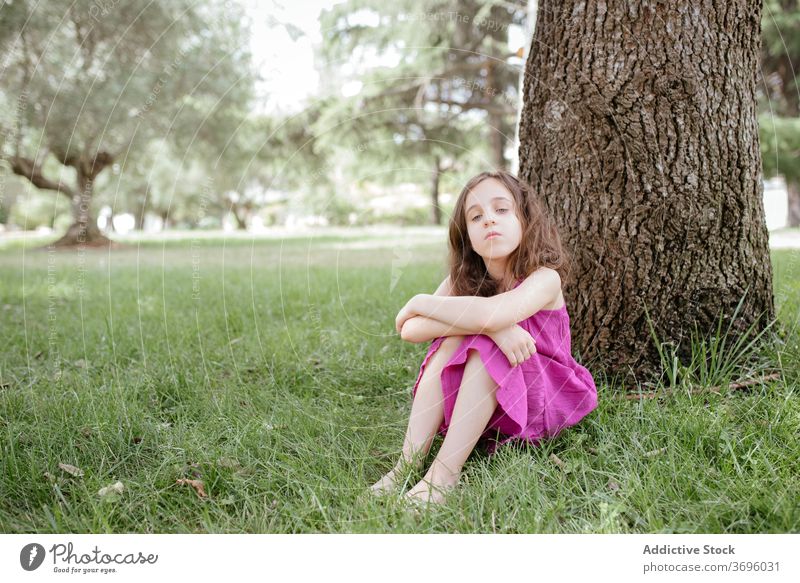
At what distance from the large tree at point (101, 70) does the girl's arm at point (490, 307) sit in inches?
243

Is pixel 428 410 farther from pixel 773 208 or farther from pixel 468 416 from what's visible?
pixel 773 208

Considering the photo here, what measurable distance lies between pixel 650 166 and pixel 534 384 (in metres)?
0.98

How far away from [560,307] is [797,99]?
1307cm

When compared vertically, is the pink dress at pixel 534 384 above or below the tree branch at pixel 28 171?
below

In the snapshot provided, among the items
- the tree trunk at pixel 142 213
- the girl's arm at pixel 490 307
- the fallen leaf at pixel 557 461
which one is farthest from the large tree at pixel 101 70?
the fallen leaf at pixel 557 461

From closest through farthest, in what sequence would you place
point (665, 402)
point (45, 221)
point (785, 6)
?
point (665, 402)
point (785, 6)
point (45, 221)

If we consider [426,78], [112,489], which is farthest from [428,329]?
[426,78]

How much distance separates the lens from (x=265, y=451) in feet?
6.46

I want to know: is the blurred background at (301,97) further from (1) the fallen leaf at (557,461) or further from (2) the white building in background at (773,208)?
(1) the fallen leaf at (557,461)

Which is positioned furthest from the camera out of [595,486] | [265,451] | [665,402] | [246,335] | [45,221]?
[45,221]

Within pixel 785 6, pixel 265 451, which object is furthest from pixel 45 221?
pixel 265 451

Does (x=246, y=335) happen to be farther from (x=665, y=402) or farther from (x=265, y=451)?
(x=665, y=402)

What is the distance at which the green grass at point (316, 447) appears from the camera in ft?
5.43
